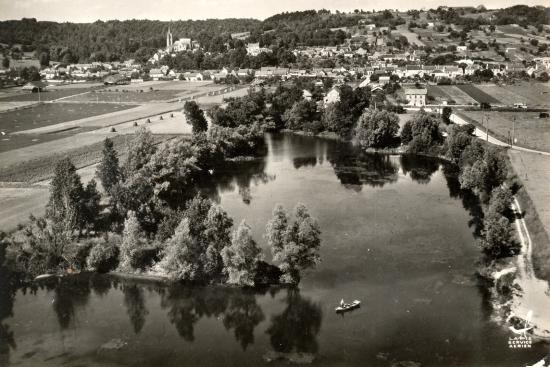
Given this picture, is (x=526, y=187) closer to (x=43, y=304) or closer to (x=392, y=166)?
(x=392, y=166)

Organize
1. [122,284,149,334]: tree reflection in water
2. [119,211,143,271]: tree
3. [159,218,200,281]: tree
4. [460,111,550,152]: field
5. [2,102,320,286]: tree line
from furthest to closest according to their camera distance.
A: [460,111,550,152]: field
[119,211,143,271]: tree
[159,218,200,281]: tree
[2,102,320,286]: tree line
[122,284,149,334]: tree reflection in water

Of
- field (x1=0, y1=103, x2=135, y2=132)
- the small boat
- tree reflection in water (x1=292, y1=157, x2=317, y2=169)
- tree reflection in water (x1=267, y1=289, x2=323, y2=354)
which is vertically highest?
field (x1=0, y1=103, x2=135, y2=132)

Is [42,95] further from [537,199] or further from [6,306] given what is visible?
[537,199]

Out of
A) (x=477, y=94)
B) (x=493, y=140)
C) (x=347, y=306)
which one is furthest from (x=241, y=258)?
(x=477, y=94)

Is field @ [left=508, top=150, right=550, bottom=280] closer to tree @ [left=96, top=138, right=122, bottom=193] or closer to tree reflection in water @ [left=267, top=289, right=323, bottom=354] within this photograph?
tree reflection in water @ [left=267, top=289, right=323, bottom=354]

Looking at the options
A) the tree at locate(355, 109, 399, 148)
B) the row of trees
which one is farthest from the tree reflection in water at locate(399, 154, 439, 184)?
the tree at locate(355, 109, 399, 148)

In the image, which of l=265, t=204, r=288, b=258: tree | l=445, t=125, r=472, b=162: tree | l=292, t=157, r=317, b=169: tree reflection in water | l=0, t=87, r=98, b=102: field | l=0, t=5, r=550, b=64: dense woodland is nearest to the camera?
l=265, t=204, r=288, b=258: tree

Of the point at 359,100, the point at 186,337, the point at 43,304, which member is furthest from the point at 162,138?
the point at 186,337
